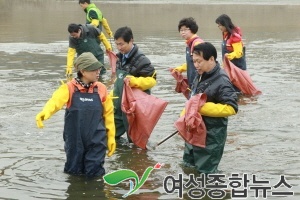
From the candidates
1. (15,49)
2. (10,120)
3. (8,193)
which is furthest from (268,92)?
(15,49)

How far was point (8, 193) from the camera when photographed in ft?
23.3

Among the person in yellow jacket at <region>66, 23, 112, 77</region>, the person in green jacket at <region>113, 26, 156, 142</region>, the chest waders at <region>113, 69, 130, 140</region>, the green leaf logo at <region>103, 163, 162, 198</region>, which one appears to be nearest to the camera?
the green leaf logo at <region>103, 163, 162, 198</region>

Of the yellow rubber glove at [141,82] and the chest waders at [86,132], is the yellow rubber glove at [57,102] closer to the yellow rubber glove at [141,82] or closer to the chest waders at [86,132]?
the chest waders at [86,132]

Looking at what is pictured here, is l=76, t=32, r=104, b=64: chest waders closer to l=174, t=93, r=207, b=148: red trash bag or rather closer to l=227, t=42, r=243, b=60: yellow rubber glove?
l=227, t=42, r=243, b=60: yellow rubber glove

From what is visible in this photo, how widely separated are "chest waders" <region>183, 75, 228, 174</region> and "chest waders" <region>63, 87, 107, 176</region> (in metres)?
1.06

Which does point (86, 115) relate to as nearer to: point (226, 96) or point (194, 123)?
point (194, 123)

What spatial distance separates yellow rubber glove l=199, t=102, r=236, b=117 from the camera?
7117mm

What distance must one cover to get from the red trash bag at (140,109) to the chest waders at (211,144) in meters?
1.00

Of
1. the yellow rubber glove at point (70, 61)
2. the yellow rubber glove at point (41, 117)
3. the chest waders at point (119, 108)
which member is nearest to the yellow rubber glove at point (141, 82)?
the chest waders at point (119, 108)

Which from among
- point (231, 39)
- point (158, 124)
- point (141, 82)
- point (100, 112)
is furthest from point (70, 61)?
point (100, 112)

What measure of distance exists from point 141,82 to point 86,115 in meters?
1.44

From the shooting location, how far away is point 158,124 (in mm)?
10398

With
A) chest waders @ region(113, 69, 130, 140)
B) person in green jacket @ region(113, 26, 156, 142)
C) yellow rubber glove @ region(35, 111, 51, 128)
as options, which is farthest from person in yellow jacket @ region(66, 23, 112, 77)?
yellow rubber glove @ region(35, 111, 51, 128)

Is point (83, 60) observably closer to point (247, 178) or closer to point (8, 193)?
point (8, 193)
